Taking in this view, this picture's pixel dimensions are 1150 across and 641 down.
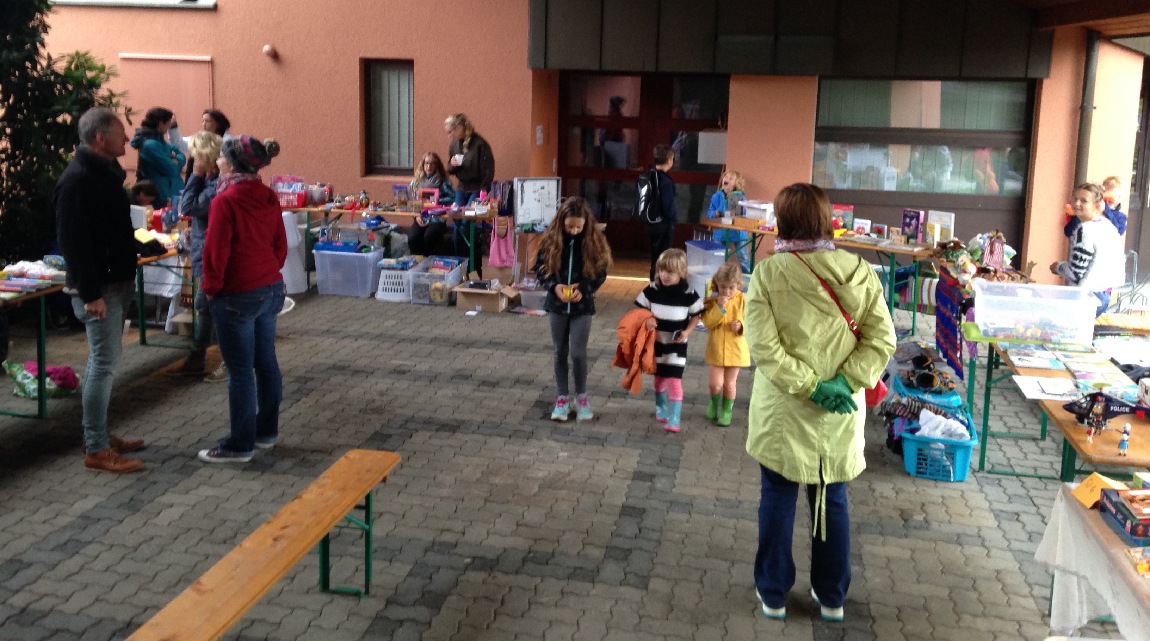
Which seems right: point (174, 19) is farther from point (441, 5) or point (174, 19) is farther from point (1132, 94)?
point (1132, 94)

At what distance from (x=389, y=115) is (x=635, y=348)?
24.6 feet

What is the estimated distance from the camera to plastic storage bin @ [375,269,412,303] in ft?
39.1

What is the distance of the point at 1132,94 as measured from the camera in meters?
12.7

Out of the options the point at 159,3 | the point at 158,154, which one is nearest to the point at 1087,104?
the point at 158,154

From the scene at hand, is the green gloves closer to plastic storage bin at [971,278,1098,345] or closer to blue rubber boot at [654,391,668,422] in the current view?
plastic storage bin at [971,278,1098,345]

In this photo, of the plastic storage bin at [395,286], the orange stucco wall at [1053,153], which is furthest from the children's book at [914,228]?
the plastic storage bin at [395,286]

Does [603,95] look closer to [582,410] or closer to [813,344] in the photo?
[582,410]

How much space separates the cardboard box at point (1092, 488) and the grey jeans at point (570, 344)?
371 centimetres

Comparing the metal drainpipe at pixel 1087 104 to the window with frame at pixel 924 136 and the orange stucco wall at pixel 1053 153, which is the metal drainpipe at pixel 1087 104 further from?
the window with frame at pixel 924 136

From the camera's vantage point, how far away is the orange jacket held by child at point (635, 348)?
7336 mm

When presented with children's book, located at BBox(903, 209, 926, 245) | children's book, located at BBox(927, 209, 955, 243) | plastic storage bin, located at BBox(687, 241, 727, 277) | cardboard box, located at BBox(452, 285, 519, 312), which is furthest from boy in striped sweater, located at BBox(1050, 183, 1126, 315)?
cardboard box, located at BBox(452, 285, 519, 312)

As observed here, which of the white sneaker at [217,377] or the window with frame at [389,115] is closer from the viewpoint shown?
the white sneaker at [217,377]

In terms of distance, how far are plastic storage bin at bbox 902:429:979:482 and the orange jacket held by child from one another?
1.71 metres

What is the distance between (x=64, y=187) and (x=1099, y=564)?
539 cm
